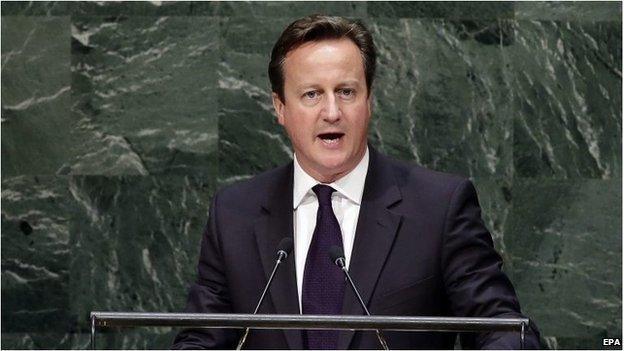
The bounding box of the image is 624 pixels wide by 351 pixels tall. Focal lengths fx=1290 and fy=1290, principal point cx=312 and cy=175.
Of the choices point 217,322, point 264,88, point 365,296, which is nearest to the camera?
point 217,322

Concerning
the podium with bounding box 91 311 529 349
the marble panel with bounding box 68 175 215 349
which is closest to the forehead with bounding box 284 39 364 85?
the podium with bounding box 91 311 529 349

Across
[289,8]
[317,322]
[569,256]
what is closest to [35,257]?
[289,8]

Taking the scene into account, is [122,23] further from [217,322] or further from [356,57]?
[217,322]

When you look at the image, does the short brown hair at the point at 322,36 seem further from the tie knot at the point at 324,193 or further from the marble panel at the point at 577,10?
the marble panel at the point at 577,10

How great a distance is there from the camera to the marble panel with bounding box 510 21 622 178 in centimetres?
536

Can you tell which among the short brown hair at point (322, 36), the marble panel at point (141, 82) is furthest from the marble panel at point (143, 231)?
the short brown hair at point (322, 36)

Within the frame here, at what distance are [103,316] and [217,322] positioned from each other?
0.26 m

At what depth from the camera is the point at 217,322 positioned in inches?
110

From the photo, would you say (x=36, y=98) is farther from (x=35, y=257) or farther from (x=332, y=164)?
(x=332, y=164)

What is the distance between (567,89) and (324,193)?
6.51 ft

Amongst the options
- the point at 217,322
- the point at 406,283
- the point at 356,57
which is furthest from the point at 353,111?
Answer: the point at 217,322

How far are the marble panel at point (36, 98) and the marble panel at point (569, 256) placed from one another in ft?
6.30

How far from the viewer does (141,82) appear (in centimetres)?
532

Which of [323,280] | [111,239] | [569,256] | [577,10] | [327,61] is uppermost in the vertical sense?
[577,10]
